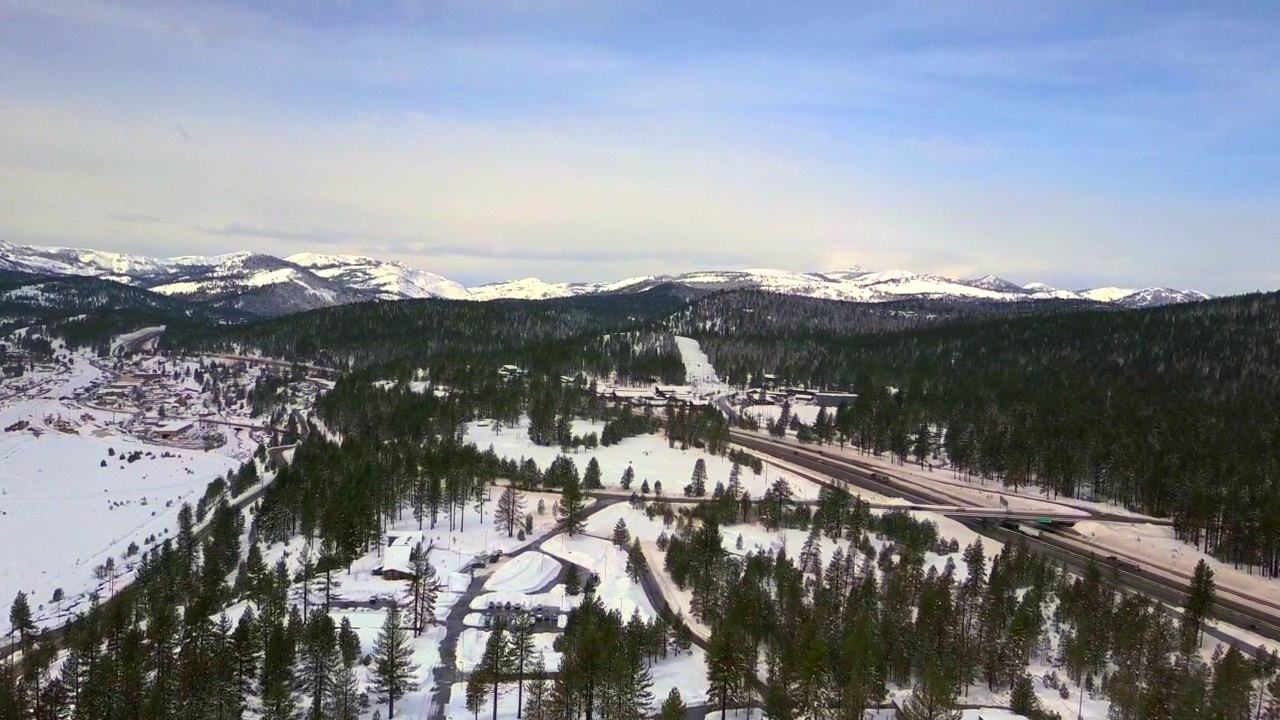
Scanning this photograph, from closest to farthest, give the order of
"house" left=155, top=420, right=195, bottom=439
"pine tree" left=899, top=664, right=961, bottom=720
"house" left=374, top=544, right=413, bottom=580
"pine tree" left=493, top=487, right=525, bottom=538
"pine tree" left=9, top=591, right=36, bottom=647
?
"pine tree" left=899, top=664, right=961, bottom=720 → "pine tree" left=9, top=591, right=36, bottom=647 → "house" left=374, top=544, right=413, bottom=580 → "pine tree" left=493, top=487, right=525, bottom=538 → "house" left=155, top=420, right=195, bottom=439

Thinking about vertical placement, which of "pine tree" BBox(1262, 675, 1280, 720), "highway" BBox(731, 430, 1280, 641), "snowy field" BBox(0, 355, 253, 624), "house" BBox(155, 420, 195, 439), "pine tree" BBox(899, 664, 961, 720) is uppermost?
"pine tree" BBox(899, 664, 961, 720)

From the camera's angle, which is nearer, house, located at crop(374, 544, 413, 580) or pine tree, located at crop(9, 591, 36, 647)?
pine tree, located at crop(9, 591, 36, 647)

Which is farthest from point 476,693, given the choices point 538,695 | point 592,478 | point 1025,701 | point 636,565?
point 592,478

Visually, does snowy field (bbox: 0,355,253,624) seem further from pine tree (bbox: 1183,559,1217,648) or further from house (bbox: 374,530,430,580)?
pine tree (bbox: 1183,559,1217,648)

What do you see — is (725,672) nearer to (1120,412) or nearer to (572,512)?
(572,512)

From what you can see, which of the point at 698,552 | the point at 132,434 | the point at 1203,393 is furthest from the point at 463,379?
the point at 1203,393

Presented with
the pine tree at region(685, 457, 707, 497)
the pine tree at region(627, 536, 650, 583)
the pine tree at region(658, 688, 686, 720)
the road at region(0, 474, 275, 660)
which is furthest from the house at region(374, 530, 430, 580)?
the pine tree at region(685, 457, 707, 497)

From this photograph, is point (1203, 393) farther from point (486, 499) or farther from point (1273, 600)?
point (486, 499)
